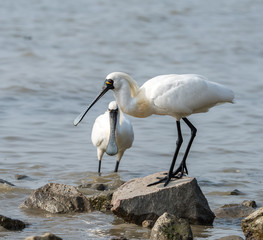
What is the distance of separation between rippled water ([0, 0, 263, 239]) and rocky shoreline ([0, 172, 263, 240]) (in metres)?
0.16

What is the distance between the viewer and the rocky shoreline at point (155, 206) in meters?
6.82

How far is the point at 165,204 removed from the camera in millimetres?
7598

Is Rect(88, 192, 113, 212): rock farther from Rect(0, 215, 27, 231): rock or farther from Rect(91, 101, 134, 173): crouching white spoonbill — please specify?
Rect(91, 101, 134, 173): crouching white spoonbill

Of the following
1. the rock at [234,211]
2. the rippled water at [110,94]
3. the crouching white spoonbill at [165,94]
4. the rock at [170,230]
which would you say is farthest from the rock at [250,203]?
the rock at [170,230]

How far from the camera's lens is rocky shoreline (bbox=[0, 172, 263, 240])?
22.4 ft

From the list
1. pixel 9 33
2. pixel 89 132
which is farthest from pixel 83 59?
pixel 89 132

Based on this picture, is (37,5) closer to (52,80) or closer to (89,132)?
(52,80)

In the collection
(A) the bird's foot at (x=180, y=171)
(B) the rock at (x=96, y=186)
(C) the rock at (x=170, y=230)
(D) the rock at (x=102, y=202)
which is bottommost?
(B) the rock at (x=96, y=186)

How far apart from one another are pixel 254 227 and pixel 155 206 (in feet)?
3.94

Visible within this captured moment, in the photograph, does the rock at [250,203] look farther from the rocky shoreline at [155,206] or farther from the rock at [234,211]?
the rock at [234,211]

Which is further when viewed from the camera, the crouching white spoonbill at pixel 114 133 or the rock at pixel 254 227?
the crouching white spoonbill at pixel 114 133

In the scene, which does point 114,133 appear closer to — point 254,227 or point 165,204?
point 165,204

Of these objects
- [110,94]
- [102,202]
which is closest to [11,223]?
[102,202]

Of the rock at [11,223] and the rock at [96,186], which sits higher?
the rock at [11,223]
